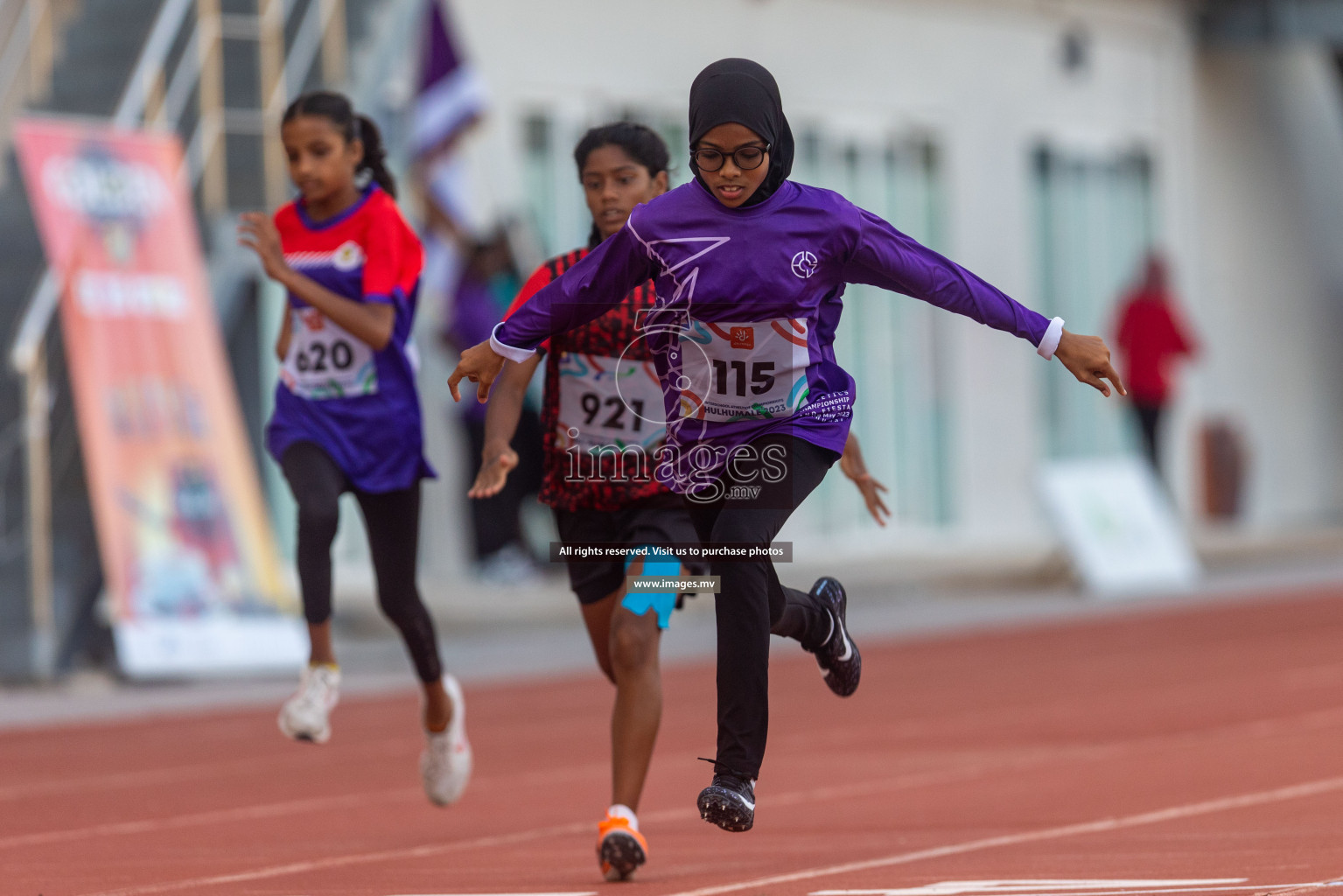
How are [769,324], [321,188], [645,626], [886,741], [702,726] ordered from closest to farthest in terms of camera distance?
[769,324] → [645,626] → [321,188] → [886,741] → [702,726]

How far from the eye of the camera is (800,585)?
1591 centimetres

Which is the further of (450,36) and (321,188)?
(450,36)

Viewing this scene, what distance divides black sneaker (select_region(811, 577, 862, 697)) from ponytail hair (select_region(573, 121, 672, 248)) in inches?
45.8

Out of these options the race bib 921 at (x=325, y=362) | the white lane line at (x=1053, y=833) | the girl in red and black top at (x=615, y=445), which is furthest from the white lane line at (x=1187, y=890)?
the race bib 921 at (x=325, y=362)

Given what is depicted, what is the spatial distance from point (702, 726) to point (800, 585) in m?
6.17

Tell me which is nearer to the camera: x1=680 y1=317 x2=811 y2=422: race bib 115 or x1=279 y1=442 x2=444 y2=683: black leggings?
x1=680 y1=317 x2=811 y2=422: race bib 115

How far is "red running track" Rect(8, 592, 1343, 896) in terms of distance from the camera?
5.67m

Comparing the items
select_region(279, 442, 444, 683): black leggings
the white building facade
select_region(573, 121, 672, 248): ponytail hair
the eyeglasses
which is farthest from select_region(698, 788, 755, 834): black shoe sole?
the white building facade

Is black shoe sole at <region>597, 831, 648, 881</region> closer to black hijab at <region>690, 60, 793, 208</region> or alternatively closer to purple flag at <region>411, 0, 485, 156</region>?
black hijab at <region>690, 60, 793, 208</region>

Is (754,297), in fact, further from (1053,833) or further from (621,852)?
(1053,833)

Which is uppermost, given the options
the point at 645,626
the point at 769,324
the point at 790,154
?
the point at 790,154

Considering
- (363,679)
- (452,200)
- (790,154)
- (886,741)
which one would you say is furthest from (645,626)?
(452,200)

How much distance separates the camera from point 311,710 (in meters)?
6.32

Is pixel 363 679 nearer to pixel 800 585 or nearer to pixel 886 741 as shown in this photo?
pixel 886 741
